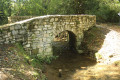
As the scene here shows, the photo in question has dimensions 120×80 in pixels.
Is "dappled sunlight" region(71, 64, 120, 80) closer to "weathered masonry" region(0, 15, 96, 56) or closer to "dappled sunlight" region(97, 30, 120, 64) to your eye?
"dappled sunlight" region(97, 30, 120, 64)

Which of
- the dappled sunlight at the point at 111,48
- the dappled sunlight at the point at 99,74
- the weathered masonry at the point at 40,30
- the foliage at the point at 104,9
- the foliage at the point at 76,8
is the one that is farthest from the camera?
the foliage at the point at 76,8

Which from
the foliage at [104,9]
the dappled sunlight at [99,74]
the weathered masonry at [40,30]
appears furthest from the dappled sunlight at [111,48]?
the foliage at [104,9]

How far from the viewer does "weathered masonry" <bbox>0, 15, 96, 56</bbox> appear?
19.6 ft

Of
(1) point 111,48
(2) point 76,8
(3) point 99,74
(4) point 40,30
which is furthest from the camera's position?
(2) point 76,8

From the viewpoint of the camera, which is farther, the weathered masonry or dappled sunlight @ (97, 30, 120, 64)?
dappled sunlight @ (97, 30, 120, 64)

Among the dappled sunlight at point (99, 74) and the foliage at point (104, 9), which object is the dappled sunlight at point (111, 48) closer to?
the dappled sunlight at point (99, 74)

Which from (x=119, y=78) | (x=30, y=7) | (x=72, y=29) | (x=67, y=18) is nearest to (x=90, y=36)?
(x=72, y=29)

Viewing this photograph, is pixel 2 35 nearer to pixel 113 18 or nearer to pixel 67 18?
pixel 67 18

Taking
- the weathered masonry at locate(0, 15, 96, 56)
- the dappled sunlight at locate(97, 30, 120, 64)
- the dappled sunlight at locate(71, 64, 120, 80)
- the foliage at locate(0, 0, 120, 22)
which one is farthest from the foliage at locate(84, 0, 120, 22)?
the dappled sunlight at locate(71, 64, 120, 80)

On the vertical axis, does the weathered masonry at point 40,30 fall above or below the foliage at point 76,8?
below

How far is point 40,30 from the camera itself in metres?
7.16

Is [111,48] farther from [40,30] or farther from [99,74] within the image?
[40,30]

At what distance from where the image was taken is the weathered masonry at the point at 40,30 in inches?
236

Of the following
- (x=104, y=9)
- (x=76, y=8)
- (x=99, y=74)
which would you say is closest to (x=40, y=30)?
(x=99, y=74)
